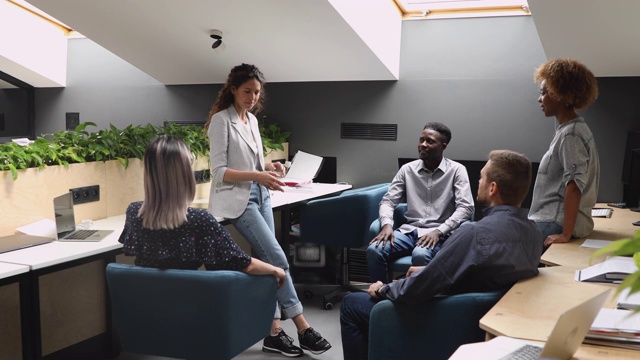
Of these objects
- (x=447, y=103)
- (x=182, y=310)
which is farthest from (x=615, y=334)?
(x=447, y=103)

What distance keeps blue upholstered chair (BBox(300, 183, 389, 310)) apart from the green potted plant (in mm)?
981

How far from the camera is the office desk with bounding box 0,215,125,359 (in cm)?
266

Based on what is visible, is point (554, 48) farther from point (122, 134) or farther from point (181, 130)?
point (122, 134)

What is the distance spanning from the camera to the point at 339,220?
4488mm

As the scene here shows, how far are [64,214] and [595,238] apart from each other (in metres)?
2.63

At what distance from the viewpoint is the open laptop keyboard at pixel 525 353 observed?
1.66 metres

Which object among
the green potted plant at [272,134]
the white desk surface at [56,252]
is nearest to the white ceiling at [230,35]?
the green potted plant at [272,134]

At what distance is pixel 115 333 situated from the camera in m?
3.60

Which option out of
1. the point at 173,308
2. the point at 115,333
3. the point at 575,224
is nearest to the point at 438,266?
the point at 173,308

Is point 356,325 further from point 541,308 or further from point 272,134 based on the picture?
point 272,134

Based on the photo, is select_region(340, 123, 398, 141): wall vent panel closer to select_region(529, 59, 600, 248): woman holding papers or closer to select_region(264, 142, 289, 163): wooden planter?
select_region(264, 142, 289, 163): wooden planter

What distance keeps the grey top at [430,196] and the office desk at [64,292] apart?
1710mm

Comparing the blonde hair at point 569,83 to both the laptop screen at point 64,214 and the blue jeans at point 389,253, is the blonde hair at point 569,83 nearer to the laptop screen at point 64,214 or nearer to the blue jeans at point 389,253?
the blue jeans at point 389,253

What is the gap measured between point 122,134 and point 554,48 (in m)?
2.89
